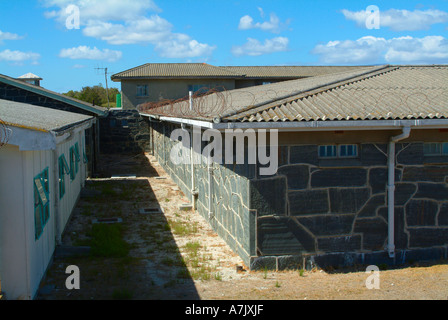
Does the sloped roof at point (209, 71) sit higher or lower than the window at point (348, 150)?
higher

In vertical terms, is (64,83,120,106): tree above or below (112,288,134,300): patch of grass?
above

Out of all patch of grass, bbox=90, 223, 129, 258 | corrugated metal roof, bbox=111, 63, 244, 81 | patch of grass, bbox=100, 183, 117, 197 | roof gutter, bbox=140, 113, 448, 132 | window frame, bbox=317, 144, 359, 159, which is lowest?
patch of grass, bbox=90, 223, 129, 258

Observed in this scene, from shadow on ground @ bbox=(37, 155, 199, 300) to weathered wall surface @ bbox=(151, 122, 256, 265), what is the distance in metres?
1.00

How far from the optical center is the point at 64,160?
9.64m

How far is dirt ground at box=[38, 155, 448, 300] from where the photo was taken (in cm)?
655

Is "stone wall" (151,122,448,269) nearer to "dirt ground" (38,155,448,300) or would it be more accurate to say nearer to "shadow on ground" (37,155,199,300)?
"dirt ground" (38,155,448,300)

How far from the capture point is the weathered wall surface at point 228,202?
7.68m

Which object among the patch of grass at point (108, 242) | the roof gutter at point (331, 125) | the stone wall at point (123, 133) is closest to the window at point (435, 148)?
the roof gutter at point (331, 125)

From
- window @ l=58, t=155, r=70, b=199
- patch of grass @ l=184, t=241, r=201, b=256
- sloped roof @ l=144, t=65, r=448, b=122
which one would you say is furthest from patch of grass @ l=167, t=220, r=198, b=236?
sloped roof @ l=144, t=65, r=448, b=122

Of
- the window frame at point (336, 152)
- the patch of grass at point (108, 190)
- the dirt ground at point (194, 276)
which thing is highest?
the window frame at point (336, 152)

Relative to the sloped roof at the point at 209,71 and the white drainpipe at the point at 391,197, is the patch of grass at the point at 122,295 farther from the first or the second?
the sloped roof at the point at 209,71

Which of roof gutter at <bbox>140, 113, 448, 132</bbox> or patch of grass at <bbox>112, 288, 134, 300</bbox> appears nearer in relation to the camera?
patch of grass at <bbox>112, 288, 134, 300</bbox>

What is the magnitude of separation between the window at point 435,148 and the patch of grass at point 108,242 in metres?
5.50
